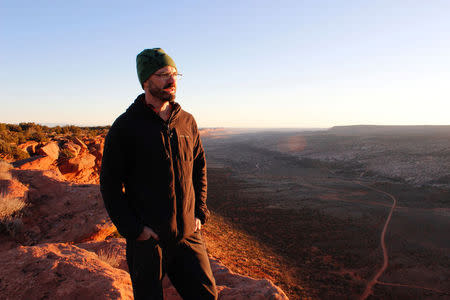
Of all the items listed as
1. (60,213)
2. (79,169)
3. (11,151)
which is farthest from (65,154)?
(60,213)

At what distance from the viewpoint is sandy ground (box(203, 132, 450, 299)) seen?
26.6ft

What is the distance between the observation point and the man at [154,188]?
167 cm

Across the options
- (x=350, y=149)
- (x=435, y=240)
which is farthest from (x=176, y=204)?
(x=350, y=149)

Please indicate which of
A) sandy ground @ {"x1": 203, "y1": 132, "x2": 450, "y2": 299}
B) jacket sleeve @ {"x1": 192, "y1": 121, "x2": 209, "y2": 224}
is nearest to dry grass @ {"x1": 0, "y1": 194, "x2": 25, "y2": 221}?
jacket sleeve @ {"x1": 192, "y1": 121, "x2": 209, "y2": 224}

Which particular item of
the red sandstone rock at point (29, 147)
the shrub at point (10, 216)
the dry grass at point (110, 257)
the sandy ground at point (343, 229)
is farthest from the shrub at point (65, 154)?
the sandy ground at point (343, 229)

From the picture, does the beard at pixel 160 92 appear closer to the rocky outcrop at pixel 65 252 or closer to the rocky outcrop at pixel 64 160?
the rocky outcrop at pixel 65 252

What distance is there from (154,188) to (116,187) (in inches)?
9.6

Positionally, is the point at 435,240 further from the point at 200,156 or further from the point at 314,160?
the point at 314,160

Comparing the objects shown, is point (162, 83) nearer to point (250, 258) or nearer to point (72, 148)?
point (250, 258)

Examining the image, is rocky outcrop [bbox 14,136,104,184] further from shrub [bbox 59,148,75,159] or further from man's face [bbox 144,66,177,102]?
man's face [bbox 144,66,177,102]

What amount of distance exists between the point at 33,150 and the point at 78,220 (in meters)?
7.49

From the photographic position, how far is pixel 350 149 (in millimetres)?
38375

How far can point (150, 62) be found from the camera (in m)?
1.76

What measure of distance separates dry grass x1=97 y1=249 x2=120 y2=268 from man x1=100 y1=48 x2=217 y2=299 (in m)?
2.73
